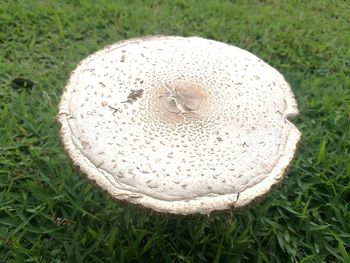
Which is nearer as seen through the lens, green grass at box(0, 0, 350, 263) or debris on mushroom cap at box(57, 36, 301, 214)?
debris on mushroom cap at box(57, 36, 301, 214)

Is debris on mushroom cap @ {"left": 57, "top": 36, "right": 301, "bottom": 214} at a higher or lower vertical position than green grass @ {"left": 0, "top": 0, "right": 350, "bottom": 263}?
higher

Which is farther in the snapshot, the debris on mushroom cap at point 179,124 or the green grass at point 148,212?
the green grass at point 148,212

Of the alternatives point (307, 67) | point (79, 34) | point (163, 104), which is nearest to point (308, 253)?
point (163, 104)

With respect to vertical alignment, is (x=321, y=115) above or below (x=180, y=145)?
below

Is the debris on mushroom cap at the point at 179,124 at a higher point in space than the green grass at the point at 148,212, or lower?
higher

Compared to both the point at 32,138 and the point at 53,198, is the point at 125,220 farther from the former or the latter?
the point at 32,138
